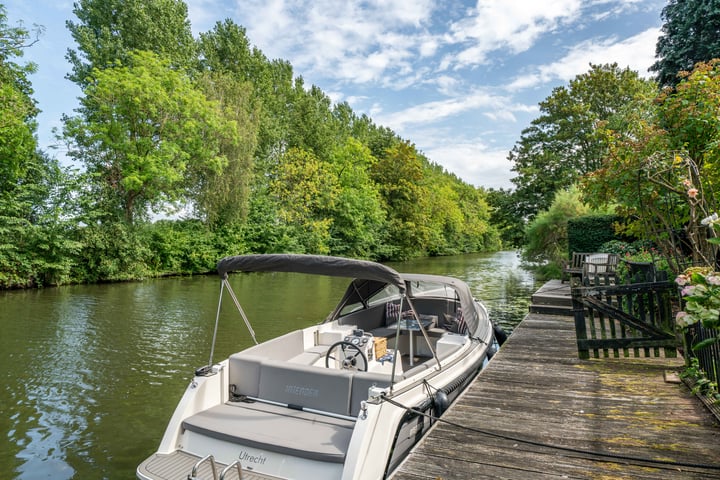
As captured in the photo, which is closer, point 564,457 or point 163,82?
point 564,457

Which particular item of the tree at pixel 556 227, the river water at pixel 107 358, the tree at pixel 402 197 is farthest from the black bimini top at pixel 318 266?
the tree at pixel 402 197

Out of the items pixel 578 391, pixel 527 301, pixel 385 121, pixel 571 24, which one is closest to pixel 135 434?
pixel 578 391

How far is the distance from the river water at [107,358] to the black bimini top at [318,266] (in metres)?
2.41

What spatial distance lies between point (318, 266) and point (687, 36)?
1725cm

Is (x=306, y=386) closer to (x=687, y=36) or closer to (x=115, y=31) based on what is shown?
(x=687, y=36)

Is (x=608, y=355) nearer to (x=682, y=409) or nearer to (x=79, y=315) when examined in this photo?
(x=682, y=409)

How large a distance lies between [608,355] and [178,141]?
899 inches

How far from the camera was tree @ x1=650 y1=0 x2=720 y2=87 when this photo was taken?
14.1m

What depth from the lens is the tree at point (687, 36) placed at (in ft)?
46.4

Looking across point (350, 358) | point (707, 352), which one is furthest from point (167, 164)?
point (707, 352)

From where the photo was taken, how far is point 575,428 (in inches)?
146

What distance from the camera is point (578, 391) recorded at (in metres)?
4.64

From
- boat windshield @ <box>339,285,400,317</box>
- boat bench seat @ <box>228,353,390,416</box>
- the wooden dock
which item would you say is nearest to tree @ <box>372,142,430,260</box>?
boat windshield @ <box>339,285,400,317</box>

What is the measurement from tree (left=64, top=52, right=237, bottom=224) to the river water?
6.18 metres
